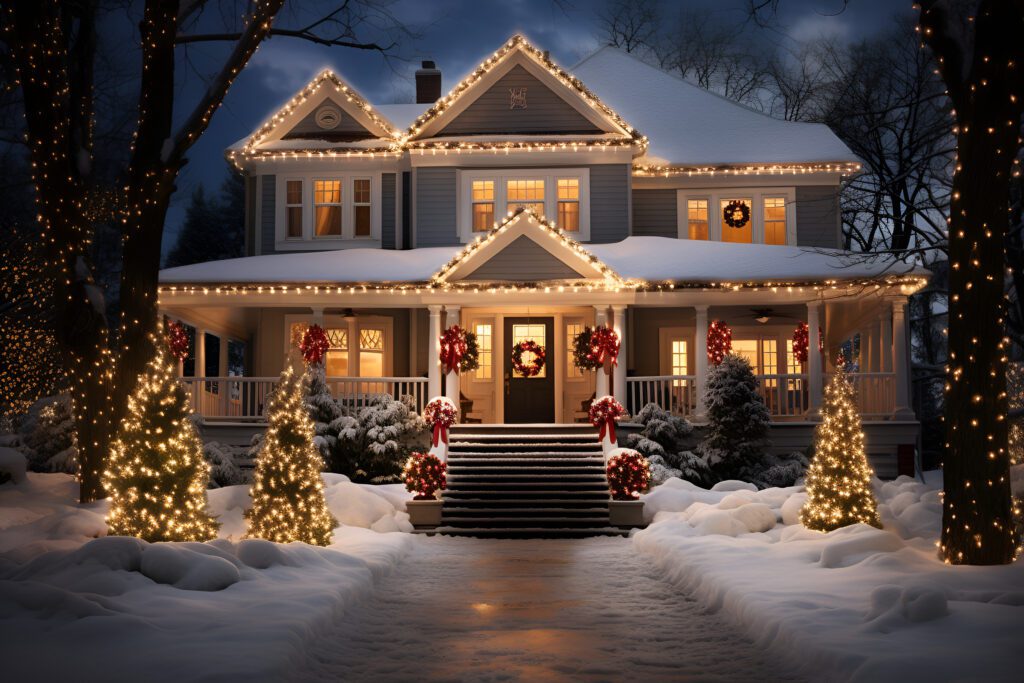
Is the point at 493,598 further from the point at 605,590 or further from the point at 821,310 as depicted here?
the point at 821,310

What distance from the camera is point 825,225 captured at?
73.4ft

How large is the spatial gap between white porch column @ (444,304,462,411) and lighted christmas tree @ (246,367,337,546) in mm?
7053

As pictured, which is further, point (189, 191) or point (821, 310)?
point (189, 191)

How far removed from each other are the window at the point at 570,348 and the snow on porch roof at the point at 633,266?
5.43 feet

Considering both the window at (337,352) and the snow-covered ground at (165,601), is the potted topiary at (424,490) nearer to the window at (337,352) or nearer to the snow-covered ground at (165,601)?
the snow-covered ground at (165,601)

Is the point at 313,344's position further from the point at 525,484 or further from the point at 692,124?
the point at 692,124

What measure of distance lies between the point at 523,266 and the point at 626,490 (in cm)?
565

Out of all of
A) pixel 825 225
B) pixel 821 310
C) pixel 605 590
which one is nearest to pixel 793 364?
pixel 821 310

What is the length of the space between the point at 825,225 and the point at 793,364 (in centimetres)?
327

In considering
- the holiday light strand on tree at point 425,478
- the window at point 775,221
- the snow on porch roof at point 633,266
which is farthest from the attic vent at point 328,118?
the holiday light strand on tree at point 425,478

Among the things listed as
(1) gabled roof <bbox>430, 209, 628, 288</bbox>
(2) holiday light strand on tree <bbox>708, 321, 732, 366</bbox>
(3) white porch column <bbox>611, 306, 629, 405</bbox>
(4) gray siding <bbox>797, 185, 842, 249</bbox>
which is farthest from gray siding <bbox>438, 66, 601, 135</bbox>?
(2) holiday light strand on tree <bbox>708, 321, 732, 366</bbox>

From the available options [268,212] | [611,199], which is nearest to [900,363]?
[611,199]

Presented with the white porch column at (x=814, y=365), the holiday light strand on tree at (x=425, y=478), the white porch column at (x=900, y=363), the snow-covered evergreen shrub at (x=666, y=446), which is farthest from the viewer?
the white porch column at (x=814, y=365)

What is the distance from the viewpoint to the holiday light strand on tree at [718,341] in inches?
749
